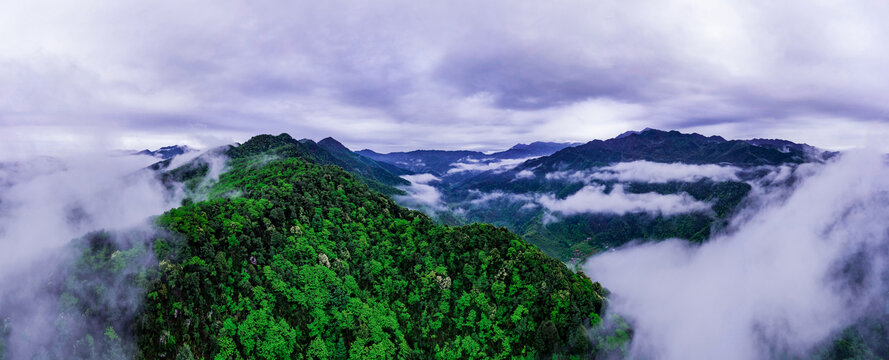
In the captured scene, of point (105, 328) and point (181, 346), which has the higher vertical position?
point (105, 328)

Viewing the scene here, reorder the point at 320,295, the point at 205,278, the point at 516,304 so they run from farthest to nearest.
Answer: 1. the point at 516,304
2. the point at 320,295
3. the point at 205,278

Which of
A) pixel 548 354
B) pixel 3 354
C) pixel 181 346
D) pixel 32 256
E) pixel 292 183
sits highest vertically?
pixel 292 183

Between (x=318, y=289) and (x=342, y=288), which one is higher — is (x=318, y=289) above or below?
above

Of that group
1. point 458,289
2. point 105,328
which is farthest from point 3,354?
point 458,289

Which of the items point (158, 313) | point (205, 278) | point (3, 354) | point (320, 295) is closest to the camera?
point (3, 354)

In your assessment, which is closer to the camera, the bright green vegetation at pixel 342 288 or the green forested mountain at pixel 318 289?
the green forested mountain at pixel 318 289

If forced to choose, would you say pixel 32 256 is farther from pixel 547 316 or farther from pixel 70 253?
pixel 547 316

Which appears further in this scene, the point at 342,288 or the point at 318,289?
the point at 342,288

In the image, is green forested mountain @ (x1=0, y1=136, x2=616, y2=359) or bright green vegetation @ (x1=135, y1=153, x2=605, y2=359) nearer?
green forested mountain @ (x1=0, y1=136, x2=616, y2=359)
